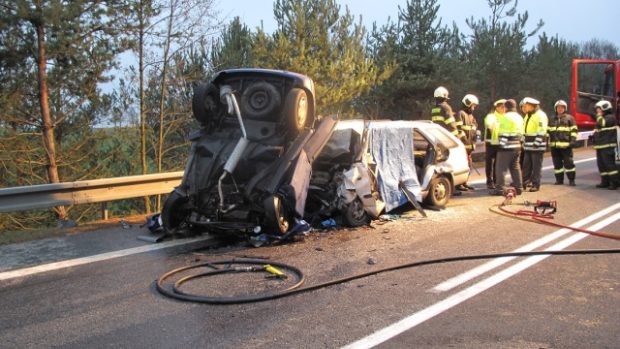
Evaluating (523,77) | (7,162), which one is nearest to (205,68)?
(7,162)

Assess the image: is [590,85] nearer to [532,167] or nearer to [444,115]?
[532,167]

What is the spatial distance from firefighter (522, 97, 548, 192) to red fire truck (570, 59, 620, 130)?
39.5 ft

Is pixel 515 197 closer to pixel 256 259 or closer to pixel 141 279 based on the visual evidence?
pixel 256 259

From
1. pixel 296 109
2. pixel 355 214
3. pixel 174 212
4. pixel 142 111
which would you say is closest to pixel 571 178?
pixel 355 214

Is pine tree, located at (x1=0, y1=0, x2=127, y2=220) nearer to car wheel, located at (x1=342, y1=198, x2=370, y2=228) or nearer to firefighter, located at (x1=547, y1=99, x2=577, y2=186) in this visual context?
car wheel, located at (x1=342, y1=198, x2=370, y2=228)

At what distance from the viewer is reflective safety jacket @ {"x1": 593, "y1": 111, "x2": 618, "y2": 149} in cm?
1109

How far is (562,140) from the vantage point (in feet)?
38.2

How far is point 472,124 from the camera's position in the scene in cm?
1177

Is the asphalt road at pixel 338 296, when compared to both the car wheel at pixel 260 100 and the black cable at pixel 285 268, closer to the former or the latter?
the black cable at pixel 285 268

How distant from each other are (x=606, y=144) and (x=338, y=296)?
8806 mm

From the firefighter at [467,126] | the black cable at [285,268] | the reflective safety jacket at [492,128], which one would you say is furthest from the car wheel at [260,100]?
the firefighter at [467,126]

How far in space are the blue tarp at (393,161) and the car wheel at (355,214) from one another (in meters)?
0.53

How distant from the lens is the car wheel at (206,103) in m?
6.94

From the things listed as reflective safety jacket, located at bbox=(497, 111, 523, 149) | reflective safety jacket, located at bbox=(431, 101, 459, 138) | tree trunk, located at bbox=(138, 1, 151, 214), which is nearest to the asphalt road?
reflective safety jacket, located at bbox=(497, 111, 523, 149)
